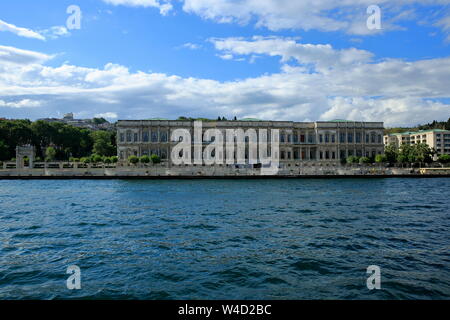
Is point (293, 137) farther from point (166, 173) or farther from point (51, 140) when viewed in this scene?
point (51, 140)

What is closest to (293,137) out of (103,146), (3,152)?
(103,146)

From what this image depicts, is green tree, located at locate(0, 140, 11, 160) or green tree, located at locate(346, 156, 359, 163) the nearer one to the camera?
green tree, located at locate(346, 156, 359, 163)

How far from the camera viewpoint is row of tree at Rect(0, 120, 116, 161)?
67.8m

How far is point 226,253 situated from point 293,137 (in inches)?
2338

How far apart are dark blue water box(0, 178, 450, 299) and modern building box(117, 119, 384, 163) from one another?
151ft

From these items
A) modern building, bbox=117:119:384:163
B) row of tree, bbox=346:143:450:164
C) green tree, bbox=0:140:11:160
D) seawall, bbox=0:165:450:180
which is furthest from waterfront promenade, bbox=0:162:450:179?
modern building, bbox=117:119:384:163

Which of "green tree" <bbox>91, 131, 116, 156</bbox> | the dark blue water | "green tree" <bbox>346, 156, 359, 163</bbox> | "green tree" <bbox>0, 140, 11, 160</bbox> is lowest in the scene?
the dark blue water

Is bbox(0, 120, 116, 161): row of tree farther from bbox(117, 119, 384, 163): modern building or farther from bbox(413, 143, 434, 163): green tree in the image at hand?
bbox(413, 143, 434, 163): green tree

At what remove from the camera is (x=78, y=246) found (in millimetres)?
10492

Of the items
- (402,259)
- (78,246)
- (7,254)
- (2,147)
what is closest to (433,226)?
(402,259)

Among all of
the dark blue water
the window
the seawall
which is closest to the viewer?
the dark blue water
